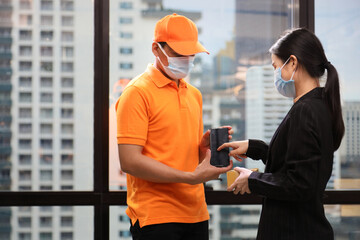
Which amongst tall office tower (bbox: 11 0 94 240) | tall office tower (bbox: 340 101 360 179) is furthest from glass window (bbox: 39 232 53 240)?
tall office tower (bbox: 340 101 360 179)

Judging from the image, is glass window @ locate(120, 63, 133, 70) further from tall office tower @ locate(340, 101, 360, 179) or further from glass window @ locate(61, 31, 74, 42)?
tall office tower @ locate(340, 101, 360, 179)

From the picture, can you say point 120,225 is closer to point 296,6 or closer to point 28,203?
point 28,203

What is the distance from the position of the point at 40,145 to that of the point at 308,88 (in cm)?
165

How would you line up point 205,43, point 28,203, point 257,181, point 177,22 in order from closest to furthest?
1. point 257,181
2. point 177,22
3. point 28,203
4. point 205,43

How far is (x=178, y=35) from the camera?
1.64m

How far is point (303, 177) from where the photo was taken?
1287mm

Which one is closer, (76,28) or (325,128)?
(325,128)

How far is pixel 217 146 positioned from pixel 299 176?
0.37 meters

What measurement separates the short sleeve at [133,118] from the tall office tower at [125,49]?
2.87 ft

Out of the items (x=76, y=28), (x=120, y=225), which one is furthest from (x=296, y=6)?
(x=120, y=225)

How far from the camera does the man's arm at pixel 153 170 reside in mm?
1525

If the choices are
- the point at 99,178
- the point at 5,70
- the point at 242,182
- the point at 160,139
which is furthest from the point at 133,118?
the point at 5,70

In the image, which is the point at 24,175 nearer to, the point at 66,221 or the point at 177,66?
the point at 66,221

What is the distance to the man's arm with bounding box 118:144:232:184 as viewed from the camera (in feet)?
5.00
